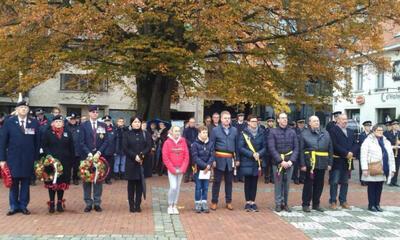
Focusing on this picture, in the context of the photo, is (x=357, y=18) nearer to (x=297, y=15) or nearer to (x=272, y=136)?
(x=297, y=15)

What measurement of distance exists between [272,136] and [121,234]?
3869mm

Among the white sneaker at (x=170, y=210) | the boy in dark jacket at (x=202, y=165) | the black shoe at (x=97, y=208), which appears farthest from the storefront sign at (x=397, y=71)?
the black shoe at (x=97, y=208)

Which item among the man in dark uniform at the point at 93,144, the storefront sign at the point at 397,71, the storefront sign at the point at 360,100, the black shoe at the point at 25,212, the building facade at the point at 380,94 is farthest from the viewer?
the storefront sign at the point at 360,100

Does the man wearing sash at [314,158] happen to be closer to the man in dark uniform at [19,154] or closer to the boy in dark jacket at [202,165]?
the boy in dark jacket at [202,165]

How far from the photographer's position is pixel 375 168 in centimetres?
1077

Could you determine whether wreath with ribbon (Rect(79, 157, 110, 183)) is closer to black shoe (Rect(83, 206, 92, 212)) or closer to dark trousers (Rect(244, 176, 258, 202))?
black shoe (Rect(83, 206, 92, 212))

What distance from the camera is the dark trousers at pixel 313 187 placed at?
35.1 ft

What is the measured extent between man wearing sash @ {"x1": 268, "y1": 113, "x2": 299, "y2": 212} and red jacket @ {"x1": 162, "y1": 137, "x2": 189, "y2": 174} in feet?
5.71

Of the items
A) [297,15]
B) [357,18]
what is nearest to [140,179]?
[297,15]

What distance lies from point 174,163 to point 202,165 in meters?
0.56

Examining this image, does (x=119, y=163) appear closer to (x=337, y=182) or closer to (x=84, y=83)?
(x=337, y=182)

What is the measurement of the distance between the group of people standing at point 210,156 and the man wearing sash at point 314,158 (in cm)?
2

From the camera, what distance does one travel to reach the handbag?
10750mm

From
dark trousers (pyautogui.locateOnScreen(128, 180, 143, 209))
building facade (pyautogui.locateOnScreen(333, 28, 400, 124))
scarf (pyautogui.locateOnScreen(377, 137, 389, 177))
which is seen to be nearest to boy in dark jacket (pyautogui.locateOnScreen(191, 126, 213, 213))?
dark trousers (pyautogui.locateOnScreen(128, 180, 143, 209))
